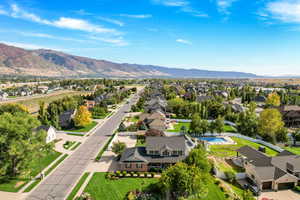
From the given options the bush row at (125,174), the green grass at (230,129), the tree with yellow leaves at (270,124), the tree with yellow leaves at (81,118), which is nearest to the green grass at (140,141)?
the bush row at (125,174)

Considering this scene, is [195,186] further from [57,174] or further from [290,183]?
[57,174]

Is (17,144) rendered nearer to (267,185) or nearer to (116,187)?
(116,187)

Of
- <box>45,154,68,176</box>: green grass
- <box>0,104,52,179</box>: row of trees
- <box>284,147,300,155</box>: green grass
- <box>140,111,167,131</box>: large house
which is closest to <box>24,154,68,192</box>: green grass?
<box>45,154,68,176</box>: green grass

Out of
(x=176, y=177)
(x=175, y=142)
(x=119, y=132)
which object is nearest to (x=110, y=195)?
(x=176, y=177)

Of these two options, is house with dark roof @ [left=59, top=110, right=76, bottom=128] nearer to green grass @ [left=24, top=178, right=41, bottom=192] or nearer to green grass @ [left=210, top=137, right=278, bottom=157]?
green grass @ [left=24, top=178, right=41, bottom=192]

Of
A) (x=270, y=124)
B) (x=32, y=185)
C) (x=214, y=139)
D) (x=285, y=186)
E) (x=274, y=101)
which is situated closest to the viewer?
(x=32, y=185)

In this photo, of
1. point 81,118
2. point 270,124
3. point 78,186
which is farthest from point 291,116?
point 81,118
